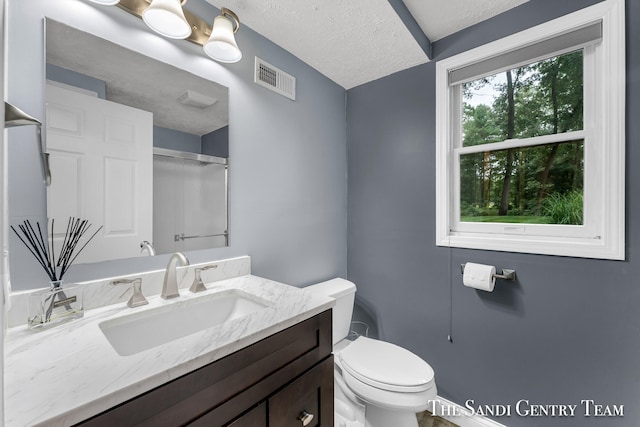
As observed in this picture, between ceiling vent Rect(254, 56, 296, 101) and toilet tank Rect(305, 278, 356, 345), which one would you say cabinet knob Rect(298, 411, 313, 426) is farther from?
ceiling vent Rect(254, 56, 296, 101)

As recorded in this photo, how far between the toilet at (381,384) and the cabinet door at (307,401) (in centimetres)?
33

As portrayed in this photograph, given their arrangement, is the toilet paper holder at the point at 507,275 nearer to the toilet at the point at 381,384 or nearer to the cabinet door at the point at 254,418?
the toilet at the point at 381,384

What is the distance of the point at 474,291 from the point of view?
1538mm

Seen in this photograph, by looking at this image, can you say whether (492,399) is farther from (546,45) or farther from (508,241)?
(546,45)

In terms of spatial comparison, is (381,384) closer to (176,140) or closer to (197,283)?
(197,283)

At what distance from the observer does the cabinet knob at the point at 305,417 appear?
0.85 meters

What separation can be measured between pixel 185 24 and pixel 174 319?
111cm

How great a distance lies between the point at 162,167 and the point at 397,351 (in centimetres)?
147

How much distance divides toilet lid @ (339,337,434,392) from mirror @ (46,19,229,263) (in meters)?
0.91

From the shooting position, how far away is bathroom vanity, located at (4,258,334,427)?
0.50 metres

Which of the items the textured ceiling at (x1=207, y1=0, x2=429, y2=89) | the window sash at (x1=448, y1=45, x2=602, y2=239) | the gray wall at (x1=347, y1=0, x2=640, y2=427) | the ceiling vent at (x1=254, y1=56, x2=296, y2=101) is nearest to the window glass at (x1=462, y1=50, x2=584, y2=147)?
the window sash at (x1=448, y1=45, x2=602, y2=239)

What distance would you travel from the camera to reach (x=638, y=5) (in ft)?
3.74

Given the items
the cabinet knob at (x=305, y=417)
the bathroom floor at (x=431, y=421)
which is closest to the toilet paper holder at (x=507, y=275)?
the bathroom floor at (x=431, y=421)

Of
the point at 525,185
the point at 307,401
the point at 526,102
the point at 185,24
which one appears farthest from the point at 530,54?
the point at 307,401
